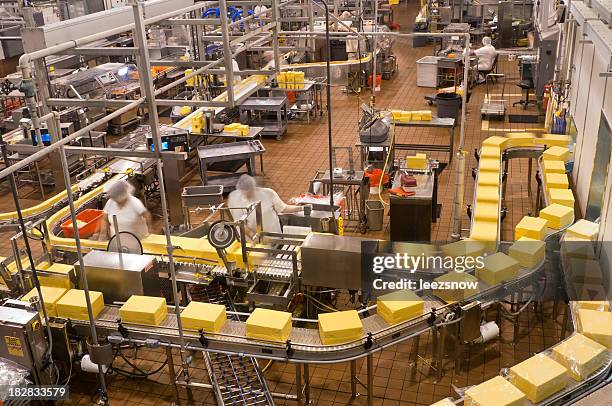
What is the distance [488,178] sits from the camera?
26.2 ft

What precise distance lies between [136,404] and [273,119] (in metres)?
8.76

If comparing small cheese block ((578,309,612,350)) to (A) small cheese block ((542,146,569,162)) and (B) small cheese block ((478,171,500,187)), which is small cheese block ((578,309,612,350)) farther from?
(A) small cheese block ((542,146,569,162))

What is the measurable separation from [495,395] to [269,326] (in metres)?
1.86

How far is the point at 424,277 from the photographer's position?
586cm

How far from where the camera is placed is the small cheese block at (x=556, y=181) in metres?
7.65

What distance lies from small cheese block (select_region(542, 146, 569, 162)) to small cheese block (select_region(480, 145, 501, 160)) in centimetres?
64

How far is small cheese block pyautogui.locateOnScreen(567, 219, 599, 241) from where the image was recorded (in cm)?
669

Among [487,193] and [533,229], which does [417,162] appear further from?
[533,229]

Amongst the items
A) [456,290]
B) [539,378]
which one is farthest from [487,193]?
[539,378]

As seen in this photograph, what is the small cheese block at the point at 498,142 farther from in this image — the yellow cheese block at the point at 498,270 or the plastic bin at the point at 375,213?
the yellow cheese block at the point at 498,270

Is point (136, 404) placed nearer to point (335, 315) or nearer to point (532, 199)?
point (335, 315)

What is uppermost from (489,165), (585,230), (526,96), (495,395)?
(489,165)

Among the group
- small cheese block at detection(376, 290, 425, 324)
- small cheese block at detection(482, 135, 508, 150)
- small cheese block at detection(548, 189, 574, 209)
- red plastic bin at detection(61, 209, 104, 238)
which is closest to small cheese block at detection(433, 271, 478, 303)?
small cheese block at detection(376, 290, 425, 324)

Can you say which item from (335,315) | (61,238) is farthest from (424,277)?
(61,238)
